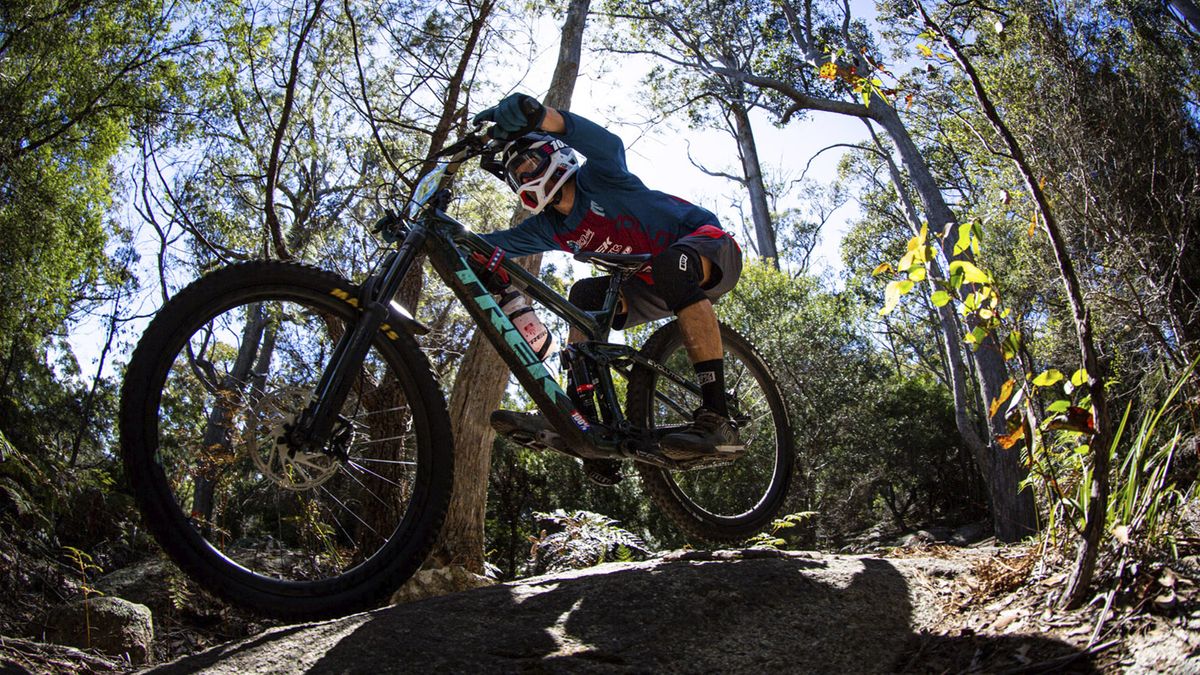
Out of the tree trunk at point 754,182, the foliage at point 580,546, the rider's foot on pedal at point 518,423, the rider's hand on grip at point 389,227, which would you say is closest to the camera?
the rider's hand on grip at point 389,227

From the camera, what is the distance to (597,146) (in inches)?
148

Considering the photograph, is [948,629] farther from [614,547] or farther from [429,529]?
[614,547]

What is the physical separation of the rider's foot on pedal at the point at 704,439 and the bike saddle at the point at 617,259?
701mm

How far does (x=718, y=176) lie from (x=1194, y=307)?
707 inches

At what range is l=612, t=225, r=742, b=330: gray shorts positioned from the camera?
12.3 ft

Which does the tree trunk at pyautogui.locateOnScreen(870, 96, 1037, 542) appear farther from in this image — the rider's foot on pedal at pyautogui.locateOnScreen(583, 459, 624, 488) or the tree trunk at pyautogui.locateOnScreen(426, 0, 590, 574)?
the rider's foot on pedal at pyautogui.locateOnScreen(583, 459, 624, 488)

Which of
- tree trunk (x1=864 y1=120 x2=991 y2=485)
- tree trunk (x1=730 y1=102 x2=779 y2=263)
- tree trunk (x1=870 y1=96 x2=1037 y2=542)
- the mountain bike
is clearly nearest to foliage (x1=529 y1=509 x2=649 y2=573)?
the mountain bike

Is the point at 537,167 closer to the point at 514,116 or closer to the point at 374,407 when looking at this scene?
the point at 514,116

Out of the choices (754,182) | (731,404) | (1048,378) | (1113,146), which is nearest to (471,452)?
(731,404)

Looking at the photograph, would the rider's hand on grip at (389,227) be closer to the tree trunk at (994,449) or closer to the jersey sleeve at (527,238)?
the jersey sleeve at (527,238)

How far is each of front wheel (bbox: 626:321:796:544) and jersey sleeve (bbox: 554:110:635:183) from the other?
729 mm

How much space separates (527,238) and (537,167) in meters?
0.35

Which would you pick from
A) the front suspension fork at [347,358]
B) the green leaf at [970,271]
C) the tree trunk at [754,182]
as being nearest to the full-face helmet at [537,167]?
the front suspension fork at [347,358]

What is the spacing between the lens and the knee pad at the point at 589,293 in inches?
154
